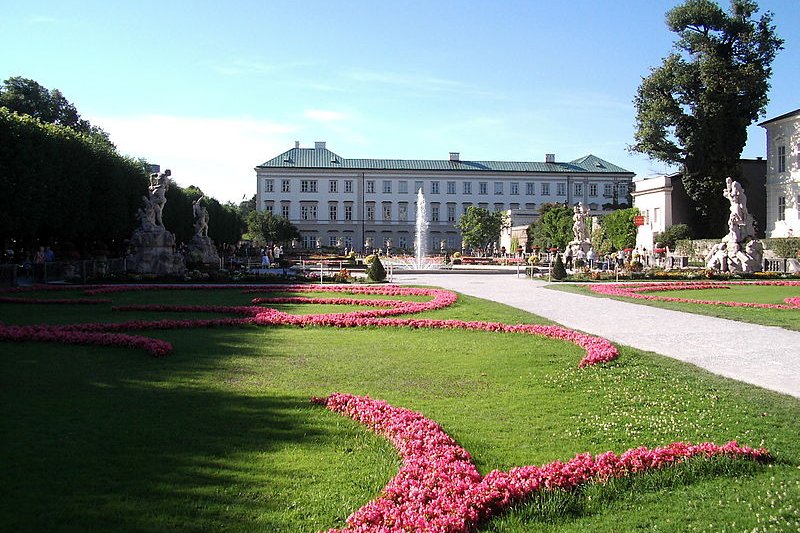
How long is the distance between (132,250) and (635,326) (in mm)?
→ 22629

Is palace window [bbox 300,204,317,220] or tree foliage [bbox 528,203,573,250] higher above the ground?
palace window [bbox 300,204,317,220]

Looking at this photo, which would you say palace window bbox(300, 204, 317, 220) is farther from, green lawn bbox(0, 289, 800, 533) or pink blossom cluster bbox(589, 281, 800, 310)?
green lawn bbox(0, 289, 800, 533)

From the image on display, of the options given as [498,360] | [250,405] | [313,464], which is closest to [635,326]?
[498,360]

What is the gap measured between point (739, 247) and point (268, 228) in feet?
167

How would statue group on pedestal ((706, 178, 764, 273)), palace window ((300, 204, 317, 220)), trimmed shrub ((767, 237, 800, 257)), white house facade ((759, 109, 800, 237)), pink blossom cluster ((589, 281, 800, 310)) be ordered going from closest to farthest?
pink blossom cluster ((589, 281, 800, 310)) < statue group on pedestal ((706, 178, 764, 273)) < trimmed shrub ((767, 237, 800, 257)) < white house facade ((759, 109, 800, 237)) < palace window ((300, 204, 317, 220))

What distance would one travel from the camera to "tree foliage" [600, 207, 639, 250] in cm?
5012

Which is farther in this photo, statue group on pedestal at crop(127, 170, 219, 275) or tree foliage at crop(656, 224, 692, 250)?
tree foliage at crop(656, 224, 692, 250)

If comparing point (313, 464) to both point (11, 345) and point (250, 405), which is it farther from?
point (11, 345)

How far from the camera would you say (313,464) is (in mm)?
4586

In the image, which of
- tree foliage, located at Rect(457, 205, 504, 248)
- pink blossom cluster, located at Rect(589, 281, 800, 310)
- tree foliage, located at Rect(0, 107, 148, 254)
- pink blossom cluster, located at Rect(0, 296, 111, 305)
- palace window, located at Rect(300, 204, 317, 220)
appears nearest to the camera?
pink blossom cluster, located at Rect(0, 296, 111, 305)

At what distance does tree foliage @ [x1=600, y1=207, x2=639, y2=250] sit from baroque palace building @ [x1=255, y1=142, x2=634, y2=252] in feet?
119

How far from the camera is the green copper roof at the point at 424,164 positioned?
294 feet

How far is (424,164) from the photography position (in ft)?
301

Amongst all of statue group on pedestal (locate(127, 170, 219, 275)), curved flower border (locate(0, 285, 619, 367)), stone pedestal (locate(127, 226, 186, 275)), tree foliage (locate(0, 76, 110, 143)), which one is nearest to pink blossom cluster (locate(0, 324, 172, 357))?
curved flower border (locate(0, 285, 619, 367))
